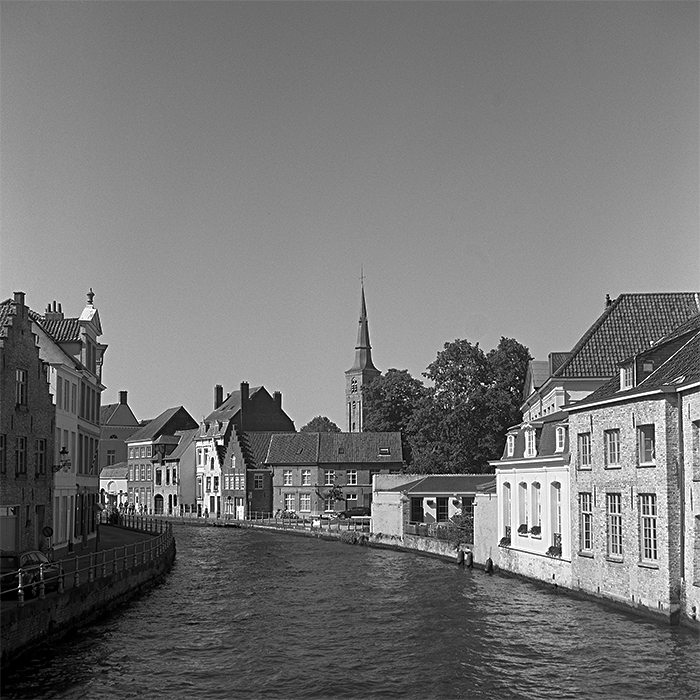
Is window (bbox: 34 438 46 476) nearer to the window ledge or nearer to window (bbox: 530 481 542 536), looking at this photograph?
window (bbox: 530 481 542 536)

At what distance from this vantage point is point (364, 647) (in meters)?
25.9

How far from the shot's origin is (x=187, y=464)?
101812 millimetres

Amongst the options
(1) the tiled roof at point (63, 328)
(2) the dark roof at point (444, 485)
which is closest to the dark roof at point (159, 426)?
(2) the dark roof at point (444, 485)

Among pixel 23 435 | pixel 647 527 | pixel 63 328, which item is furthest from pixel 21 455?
pixel 647 527

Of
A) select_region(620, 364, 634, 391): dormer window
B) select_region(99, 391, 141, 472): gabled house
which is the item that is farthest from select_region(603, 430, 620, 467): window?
select_region(99, 391, 141, 472): gabled house

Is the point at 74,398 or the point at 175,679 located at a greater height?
the point at 74,398

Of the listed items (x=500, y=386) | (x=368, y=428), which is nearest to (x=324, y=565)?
(x=500, y=386)

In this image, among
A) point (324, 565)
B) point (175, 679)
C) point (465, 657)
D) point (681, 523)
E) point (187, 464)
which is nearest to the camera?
point (175, 679)

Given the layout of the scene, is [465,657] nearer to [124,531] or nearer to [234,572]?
[234,572]

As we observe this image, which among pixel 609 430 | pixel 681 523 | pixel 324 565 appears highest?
pixel 609 430

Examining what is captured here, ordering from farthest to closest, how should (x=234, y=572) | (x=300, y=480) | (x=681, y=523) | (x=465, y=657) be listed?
(x=300, y=480), (x=234, y=572), (x=681, y=523), (x=465, y=657)

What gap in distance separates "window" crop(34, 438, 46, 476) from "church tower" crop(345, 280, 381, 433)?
103 meters

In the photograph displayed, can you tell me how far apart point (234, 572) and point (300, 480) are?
4175 centimetres

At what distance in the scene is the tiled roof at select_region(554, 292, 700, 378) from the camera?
156 feet
